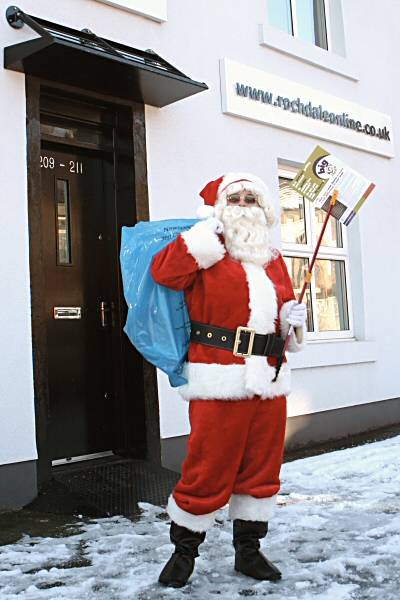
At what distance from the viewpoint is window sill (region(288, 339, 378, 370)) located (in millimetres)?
6114

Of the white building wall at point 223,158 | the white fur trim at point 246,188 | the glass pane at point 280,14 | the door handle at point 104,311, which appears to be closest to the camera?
the white fur trim at point 246,188

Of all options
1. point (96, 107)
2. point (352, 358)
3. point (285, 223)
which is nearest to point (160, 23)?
point (96, 107)

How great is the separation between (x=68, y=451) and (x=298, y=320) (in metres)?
2.42

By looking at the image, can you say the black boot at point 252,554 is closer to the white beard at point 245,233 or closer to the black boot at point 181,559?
the black boot at point 181,559

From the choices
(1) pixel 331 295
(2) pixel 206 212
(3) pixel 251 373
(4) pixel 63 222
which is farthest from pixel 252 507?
(1) pixel 331 295

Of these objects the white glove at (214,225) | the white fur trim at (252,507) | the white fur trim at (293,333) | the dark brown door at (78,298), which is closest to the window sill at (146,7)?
the dark brown door at (78,298)

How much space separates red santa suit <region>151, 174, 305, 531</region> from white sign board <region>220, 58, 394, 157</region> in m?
3.03

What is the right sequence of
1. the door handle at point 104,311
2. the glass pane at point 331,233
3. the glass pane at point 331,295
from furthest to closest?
1. the glass pane at point 331,233
2. the glass pane at point 331,295
3. the door handle at point 104,311

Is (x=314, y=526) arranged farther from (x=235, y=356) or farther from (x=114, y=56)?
(x=114, y=56)

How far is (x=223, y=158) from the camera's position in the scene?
5695 millimetres

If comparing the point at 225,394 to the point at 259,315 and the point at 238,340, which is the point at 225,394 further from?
the point at 259,315

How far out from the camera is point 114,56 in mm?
4352

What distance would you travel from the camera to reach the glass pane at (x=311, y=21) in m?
7.05

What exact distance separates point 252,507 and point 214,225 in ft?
4.24
